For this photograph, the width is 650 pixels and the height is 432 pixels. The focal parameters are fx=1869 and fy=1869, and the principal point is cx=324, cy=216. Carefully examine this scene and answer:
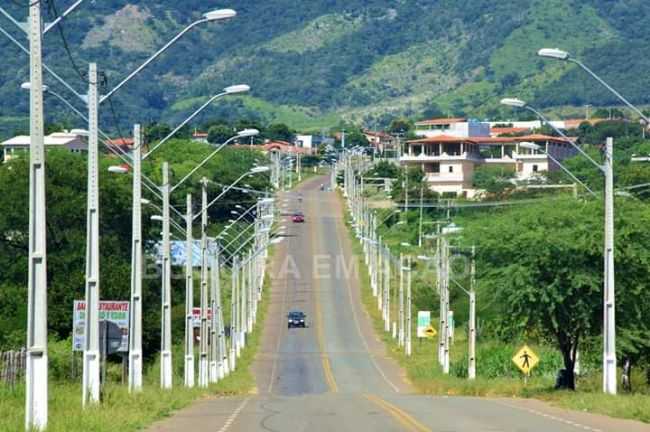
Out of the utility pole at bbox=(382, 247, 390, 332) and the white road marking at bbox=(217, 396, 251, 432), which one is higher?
the utility pole at bbox=(382, 247, 390, 332)

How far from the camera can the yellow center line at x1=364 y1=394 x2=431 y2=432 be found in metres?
34.9

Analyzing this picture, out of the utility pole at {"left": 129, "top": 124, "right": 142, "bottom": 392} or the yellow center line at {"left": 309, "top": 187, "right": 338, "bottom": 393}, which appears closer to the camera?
the utility pole at {"left": 129, "top": 124, "right": 142, "bottom": 392}

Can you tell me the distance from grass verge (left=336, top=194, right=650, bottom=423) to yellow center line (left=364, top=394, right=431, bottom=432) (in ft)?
15.0

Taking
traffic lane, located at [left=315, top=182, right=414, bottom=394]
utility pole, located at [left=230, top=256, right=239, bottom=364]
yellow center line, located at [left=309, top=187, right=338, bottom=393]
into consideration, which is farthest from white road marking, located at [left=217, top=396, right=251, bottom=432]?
utility pole, located at [left=230, top=256, right=239, bottom=364]

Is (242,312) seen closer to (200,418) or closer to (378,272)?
(378,272)

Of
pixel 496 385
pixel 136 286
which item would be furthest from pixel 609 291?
pixel 496 385

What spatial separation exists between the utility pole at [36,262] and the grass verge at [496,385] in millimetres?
14264

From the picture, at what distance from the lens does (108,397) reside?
4222cm

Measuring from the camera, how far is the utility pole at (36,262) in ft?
97.6

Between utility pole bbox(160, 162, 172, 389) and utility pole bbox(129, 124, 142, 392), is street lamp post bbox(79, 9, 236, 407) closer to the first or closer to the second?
utility pole bbox(129, 124, 142, 392)

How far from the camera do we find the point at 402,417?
3900 cm

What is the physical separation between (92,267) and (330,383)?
46560 millimetres

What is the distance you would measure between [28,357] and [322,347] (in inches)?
3338

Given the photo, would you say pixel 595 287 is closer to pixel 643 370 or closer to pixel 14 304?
pixel 643 370
